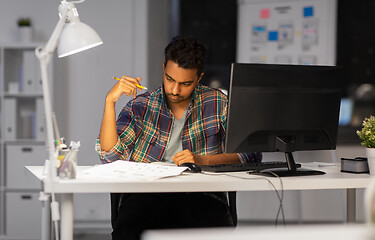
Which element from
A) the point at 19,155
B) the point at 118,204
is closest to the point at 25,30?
the point at 19,155

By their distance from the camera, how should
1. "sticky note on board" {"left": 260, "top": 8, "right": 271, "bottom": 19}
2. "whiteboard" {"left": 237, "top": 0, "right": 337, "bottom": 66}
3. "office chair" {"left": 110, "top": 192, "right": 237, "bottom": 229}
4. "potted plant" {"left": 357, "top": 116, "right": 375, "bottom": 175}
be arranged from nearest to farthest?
"potted plant" {"left": 357, "top": 116, "right": 375, "bottom": 175}, "office chair" {"left": 110, "top": 192, "right": 237, "bottom": 229}, "whiteboard" {"left": 237, "top": 0, "right": 337, "bottom": 66}, "sticky note on board" {"left": 260, "top": 8, "right": 271, "bottom": 19}

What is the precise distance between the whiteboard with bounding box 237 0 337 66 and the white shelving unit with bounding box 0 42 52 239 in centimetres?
181

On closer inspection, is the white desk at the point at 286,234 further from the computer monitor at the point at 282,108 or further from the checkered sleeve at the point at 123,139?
the checkered sleeve at the point at 123,139

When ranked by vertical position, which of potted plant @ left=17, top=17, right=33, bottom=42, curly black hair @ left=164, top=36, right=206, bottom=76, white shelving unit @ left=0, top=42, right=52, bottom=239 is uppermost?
potted plant @ left=17, top=17, right=33, bottom=42

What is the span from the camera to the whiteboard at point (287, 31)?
15.3ft

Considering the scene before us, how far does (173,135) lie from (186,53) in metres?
0.41

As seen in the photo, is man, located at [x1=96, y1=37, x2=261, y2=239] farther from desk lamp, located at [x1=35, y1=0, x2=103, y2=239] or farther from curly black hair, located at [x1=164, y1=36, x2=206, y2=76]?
desk lamp, located at [x1=35, y1=0, x2=103, y2=239]

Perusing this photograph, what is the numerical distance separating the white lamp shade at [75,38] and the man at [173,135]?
34 centimetres

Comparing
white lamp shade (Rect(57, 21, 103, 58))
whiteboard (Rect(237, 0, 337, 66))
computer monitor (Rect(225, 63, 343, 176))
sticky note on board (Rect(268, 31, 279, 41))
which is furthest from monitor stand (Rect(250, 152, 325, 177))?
sticky note on board (Rect(268, 31, 279, 41))

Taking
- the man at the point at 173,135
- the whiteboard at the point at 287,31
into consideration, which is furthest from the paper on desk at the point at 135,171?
the whiteboard at the point at 287,31

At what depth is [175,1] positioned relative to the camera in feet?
17.4

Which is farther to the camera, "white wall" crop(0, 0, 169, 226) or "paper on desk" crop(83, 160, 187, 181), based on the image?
"white wall" crop(0, 0, 169, 226)

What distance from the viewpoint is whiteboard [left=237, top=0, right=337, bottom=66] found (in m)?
4.66

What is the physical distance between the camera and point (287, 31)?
15.6 feet
